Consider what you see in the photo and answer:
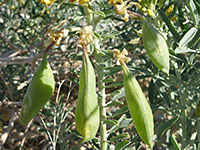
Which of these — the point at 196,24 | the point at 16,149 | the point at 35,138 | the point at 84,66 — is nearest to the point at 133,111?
the point at 84,66

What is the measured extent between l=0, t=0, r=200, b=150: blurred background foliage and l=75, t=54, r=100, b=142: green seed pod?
22 cm

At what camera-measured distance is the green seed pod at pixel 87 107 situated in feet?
2.02

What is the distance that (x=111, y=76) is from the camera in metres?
1.85

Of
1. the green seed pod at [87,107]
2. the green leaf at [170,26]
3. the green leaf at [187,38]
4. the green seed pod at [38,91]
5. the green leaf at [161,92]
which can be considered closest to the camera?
the green seed pod at [87,107]

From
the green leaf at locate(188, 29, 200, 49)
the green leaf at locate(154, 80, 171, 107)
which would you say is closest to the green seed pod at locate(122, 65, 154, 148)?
the green leaf at locate(188, 29, 200, 49)

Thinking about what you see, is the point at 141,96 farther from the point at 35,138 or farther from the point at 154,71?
the point at 35,138

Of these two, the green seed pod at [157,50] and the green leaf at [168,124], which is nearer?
the green seed pod at [157,50]

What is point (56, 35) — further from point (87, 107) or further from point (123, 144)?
point (123, 144)

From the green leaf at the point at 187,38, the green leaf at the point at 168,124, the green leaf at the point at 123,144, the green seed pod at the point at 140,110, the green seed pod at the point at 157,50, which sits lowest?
the green leaf at the point at 168,124

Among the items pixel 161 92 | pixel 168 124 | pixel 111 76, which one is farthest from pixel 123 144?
pixel 111 76

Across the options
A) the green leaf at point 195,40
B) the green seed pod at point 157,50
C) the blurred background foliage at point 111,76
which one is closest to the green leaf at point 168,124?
the blurred background foliage at point 111,76

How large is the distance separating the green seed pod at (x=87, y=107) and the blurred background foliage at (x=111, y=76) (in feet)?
0.73

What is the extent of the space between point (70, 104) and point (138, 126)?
133 centimetres

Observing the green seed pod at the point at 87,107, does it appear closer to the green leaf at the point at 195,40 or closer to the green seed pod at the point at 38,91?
the green seed pod at the point at 38,91
